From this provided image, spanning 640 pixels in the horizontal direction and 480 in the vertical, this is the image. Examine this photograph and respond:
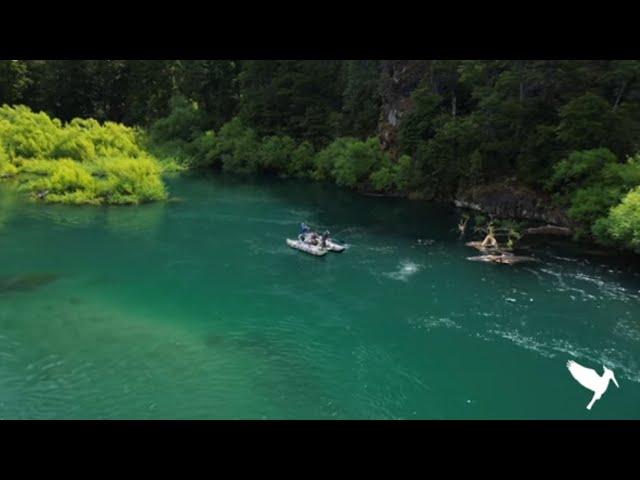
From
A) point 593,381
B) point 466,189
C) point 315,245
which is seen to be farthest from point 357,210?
point 593,381

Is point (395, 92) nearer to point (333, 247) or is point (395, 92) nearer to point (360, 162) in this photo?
point (360, 162)

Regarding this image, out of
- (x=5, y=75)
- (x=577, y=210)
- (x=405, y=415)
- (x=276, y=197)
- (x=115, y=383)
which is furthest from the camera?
(x=5, y=75)

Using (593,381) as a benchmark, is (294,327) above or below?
below

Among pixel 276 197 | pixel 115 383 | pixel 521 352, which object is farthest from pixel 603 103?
pixel 115 383

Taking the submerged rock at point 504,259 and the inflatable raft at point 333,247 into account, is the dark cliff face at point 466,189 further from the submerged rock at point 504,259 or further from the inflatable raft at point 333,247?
the inflatable raft at point 333,247

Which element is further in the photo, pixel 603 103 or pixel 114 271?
pixel 603 103
